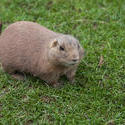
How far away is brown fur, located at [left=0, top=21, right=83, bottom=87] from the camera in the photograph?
4305mm

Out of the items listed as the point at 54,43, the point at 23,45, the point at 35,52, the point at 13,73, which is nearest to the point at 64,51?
the point at 54,43

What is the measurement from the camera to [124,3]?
6.77m

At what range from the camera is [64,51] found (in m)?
4.10

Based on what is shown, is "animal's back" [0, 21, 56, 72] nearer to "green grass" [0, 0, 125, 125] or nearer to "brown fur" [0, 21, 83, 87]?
"brown fur" [0, 21, 83, 87]

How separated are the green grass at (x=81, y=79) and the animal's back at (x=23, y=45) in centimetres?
39

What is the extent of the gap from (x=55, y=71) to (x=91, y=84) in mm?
823

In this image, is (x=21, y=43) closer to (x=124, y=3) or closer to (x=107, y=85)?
(x=107, y=85)

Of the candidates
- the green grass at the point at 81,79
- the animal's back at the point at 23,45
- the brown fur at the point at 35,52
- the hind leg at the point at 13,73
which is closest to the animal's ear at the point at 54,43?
the brown fur at the point at 35,52

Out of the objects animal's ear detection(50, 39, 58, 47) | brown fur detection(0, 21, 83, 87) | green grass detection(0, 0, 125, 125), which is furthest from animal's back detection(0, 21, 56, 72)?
green grass detection(0, 0, 125, 125)

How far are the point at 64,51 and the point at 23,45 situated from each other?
3.30ft

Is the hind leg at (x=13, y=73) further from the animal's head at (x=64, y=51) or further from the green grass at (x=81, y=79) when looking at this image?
the animal's head at (x=64, y=51)

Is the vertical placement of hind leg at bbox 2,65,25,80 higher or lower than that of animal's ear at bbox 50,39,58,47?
lower

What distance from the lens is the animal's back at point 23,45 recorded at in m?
4.66

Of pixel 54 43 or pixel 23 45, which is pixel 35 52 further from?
pixel 54 43
